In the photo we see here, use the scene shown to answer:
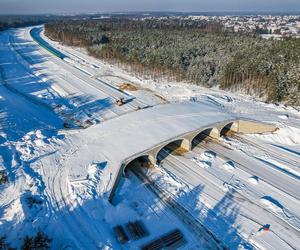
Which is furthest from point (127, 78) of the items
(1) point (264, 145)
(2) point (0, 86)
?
(1) point (264, 145)

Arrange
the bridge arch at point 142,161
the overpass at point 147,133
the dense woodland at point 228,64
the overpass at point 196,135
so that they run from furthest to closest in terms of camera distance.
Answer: the dense woodland at point 228,64
the bridge arch at point 142,161
the overpass at point 196,135
the overpass at point 147,133

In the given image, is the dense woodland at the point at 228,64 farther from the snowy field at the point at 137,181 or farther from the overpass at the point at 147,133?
the overpass at the point at 147,133

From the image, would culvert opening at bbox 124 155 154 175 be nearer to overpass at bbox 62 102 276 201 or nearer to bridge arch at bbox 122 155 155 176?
bridge arch at bbox 122 155 155 176

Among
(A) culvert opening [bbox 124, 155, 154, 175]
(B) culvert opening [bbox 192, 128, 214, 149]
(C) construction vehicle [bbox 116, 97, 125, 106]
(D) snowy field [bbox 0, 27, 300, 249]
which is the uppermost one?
(D) snowy field [bbox 0, 27, 300, 249]

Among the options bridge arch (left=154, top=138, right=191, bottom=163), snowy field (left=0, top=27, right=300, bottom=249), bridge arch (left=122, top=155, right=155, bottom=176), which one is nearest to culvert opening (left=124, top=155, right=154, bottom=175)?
bridge arch (left=122, top=155, right=155, bottom=176)

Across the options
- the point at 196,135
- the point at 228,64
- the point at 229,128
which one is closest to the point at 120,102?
the point at 196,135

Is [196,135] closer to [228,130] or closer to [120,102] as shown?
[228,130]

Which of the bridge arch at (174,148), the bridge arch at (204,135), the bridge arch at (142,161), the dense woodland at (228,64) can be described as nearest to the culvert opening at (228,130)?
the bridge arch at (204,135)

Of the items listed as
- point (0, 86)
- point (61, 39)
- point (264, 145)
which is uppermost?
point (264, 145)

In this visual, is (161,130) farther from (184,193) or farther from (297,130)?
(297,130)
